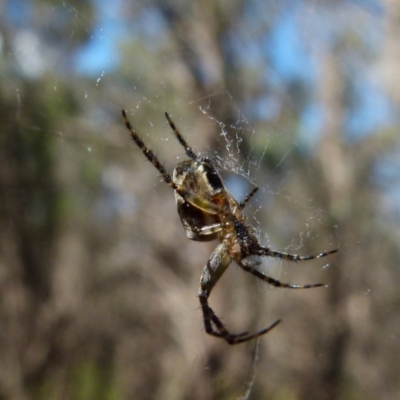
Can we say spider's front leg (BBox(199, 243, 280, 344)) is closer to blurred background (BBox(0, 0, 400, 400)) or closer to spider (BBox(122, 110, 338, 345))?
spider (BBox(122, 110, 338, 345))

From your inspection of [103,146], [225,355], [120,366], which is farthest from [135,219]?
[120,366]

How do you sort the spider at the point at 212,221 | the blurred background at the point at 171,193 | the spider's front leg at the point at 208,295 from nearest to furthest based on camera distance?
the spider at the point at 212,221
the spider's front leg at the point at 208,295
the blurred background at the point at 171,193

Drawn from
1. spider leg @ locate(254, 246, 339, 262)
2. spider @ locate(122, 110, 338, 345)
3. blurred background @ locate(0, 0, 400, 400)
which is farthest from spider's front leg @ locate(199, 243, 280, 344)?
blurred background @ locate(0, 0, 400, 400)

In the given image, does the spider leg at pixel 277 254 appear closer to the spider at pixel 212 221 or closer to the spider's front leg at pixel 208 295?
the spider at pixel 212 221

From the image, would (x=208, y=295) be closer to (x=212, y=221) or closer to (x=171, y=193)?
(x=212, y=221)

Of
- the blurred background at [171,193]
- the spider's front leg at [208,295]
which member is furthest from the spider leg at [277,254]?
the blurred background at [171,193]

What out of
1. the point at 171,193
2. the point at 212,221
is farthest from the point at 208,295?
the point at 171,193
